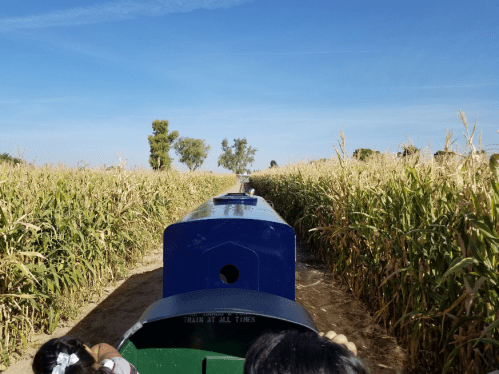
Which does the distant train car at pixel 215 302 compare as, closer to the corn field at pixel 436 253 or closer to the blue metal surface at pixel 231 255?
the blue metal surface at pixel 231 255

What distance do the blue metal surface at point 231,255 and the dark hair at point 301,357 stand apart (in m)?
1.76

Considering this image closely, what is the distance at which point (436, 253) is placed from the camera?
3205 mm

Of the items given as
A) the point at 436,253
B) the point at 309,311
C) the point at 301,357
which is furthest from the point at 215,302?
the point at 309,311

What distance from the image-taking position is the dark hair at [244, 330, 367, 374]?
3.67 ft

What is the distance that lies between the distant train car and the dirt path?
195 centimetres

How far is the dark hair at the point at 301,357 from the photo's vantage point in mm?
1117

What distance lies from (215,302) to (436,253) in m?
2.14

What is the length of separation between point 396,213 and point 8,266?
167 inches

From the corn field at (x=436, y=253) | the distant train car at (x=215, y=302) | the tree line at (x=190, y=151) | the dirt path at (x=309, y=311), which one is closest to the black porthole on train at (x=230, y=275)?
the distant train car at (x=215, y=302)

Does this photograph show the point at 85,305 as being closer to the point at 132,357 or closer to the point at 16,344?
the point at 16,344

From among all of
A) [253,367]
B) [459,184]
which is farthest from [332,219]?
[253,367]

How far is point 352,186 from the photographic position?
5.63m

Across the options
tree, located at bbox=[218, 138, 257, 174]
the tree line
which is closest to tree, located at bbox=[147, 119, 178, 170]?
the tree line

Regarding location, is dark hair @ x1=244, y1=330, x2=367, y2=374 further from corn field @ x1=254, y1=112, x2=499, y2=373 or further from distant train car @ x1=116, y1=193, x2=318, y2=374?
corn field @ x1=254, y1=112, x2=499, y2=373
